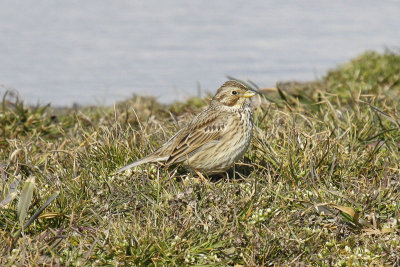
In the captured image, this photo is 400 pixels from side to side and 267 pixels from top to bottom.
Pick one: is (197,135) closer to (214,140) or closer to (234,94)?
(214,140)

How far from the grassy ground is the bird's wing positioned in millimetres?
221

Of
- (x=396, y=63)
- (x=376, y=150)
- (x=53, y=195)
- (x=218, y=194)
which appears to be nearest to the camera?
(x=53, y=195)

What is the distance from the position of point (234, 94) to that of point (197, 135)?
64 centimetres

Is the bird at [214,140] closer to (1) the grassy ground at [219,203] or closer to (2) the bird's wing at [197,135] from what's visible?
(2) the bird's wing at [197,135]

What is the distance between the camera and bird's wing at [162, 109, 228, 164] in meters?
6.73

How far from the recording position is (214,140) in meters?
6.77

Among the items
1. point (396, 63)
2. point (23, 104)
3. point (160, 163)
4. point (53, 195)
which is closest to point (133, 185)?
point (160, 163)

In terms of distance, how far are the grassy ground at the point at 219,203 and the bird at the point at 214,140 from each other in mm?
172

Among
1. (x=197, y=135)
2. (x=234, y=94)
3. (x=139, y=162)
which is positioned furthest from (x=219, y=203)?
(x=234, y=94)

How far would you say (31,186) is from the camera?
5508 millimetres

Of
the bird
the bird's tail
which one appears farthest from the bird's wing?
the bird's tail

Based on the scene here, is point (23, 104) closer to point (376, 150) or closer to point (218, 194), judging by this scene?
point (218, 194)

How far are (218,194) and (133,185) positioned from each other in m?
0.86

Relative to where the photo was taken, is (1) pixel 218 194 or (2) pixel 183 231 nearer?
(2) pixel 183 231
